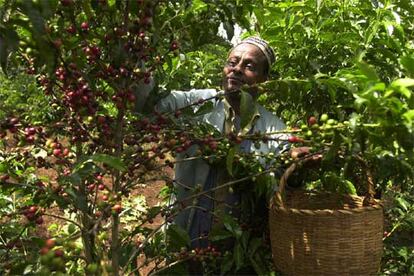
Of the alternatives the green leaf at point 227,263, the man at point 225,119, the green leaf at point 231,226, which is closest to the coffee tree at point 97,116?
the green leaf at point 231,226

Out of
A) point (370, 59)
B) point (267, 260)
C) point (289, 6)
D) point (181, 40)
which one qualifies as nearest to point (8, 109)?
point (181, 40)

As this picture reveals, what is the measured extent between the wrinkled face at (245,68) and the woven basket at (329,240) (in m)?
0.76

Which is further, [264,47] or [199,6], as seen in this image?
[264,47]

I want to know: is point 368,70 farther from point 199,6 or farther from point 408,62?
point 199,6

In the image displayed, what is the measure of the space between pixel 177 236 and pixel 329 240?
500mm

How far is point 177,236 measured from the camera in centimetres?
161

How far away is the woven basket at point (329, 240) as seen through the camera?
4.80 feet

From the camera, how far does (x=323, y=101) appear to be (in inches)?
87.0

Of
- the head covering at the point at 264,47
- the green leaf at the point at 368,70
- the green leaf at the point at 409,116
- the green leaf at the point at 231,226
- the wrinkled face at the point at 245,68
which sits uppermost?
the head covering at the point at 264,47

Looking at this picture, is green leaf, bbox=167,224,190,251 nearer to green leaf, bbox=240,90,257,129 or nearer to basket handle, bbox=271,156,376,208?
basket handle, bbox=271,156,376,208

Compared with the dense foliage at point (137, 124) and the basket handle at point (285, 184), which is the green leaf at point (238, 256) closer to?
the dense foliage at point (137, 124)

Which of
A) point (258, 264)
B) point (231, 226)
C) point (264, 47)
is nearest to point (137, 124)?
point (231, 226)

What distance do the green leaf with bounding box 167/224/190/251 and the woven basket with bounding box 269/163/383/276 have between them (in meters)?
0.31

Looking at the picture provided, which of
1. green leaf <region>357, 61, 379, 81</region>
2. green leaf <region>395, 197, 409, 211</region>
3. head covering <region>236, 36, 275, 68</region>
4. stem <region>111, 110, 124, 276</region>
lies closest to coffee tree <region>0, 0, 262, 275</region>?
stem <region>111, 110, 124, 276</region>
